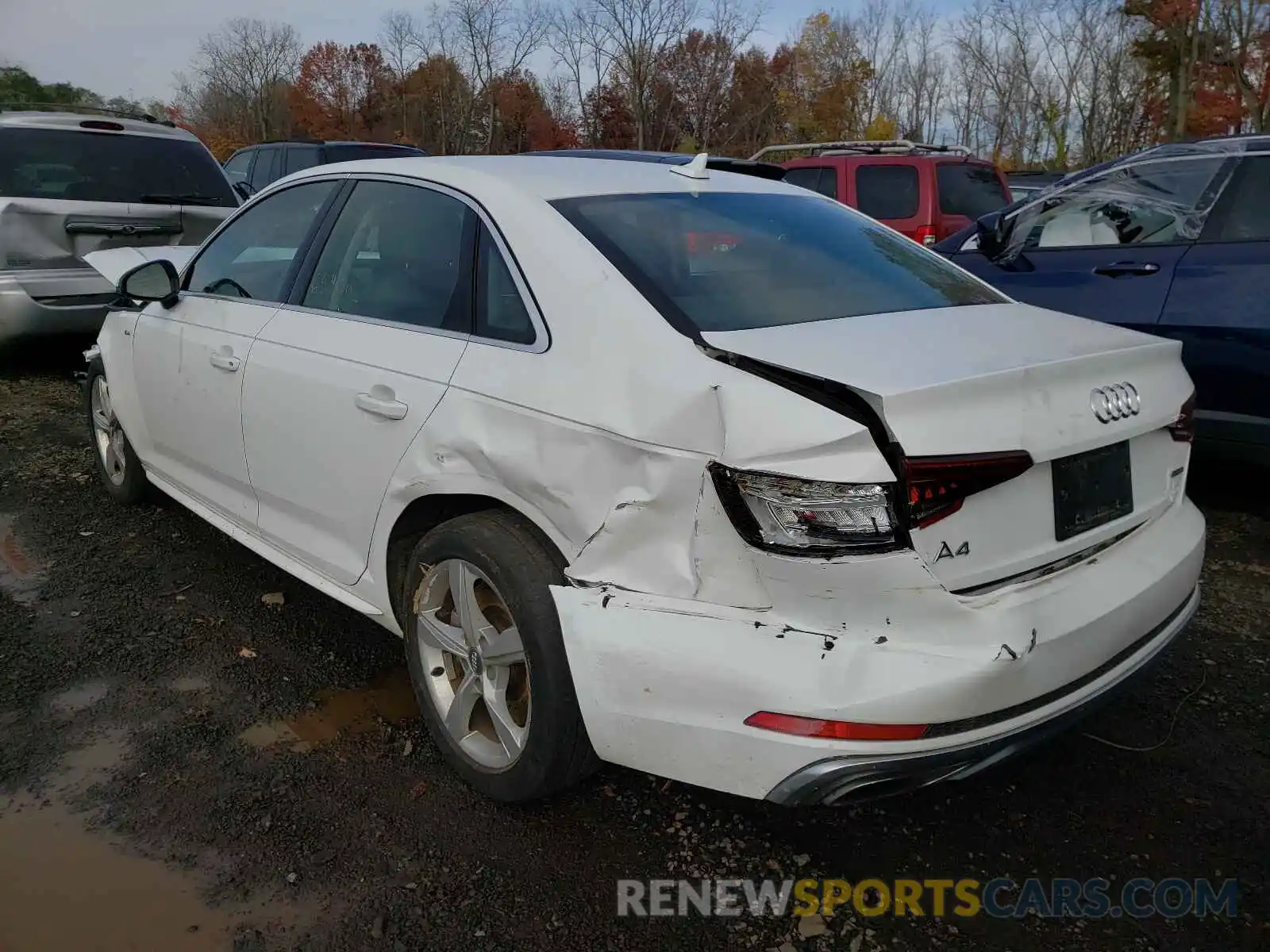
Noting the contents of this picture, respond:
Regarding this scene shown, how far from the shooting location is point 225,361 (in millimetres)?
3355

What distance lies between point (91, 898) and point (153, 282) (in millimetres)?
2454

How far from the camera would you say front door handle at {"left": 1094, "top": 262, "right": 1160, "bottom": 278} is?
14.8ft

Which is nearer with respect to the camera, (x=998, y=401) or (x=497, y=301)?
(x=998, y=401)

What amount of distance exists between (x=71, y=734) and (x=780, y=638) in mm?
2197

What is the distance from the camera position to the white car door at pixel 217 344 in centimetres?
334

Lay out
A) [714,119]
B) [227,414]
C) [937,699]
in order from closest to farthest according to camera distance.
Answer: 1. [937,699]
2. [227,414]
3. [714,119]

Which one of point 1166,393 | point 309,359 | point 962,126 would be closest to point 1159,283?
point 1166,393

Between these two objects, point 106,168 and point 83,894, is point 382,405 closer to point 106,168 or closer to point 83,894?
point 83,894

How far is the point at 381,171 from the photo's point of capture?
10.2ft

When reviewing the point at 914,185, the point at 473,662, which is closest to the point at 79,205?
the point at 473,662

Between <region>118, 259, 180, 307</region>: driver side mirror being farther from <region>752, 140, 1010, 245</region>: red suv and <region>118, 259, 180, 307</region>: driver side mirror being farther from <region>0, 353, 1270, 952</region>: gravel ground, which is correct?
<region>752, 140, 1010, 245</region>: red suv

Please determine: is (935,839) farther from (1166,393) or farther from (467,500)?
(467,500)

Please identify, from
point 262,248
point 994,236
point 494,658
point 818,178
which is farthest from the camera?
point 818,178

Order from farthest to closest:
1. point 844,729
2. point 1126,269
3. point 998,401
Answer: point 1126,269 → point 998,401 → point 844,729
